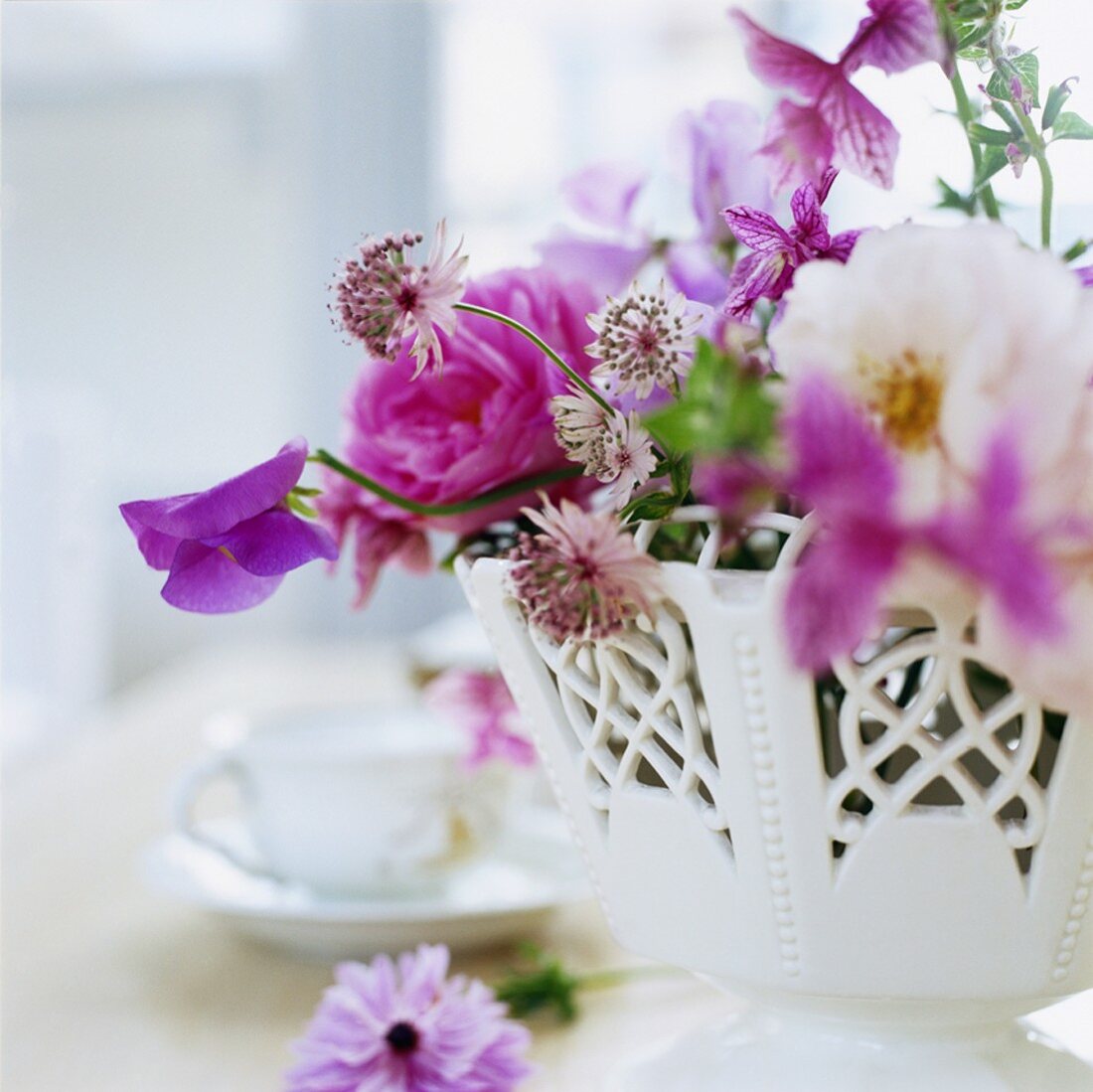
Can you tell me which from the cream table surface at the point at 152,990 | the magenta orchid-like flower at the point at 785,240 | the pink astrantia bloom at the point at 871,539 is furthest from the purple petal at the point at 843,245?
the cream table surface at the point at 152,990

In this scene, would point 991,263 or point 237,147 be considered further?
point 237,147

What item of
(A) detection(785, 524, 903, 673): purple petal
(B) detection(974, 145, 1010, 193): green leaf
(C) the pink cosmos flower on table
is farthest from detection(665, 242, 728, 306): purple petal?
(A) detection(785, 524, 903, 673): purple petal

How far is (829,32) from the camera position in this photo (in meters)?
2.14

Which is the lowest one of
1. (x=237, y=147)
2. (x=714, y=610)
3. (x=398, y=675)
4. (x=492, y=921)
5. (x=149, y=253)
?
(x=398, y=675)

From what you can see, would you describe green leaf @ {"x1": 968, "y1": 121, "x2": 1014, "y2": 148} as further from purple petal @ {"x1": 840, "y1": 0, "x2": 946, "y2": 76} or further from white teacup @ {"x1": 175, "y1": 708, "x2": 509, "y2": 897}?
white teacup @ {"x1": 175, "y1": 708, "x2": 509, "y2": 897}

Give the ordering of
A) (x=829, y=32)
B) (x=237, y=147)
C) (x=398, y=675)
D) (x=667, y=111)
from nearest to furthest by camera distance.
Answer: (x=398, y=675) < (x=829, y=32) < (x=667, y=111) < (x=237, y=147)

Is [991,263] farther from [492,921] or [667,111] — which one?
[667,111]

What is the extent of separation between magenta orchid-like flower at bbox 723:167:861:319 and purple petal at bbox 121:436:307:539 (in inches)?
4.6

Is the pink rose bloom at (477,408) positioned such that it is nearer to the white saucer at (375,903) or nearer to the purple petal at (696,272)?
the purple petal at (696,272)

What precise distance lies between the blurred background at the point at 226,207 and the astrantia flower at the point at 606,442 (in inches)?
69.3

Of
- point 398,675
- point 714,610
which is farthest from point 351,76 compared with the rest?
point 714,610

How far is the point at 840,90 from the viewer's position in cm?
30

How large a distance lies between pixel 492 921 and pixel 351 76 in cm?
209

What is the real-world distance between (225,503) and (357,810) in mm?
280
